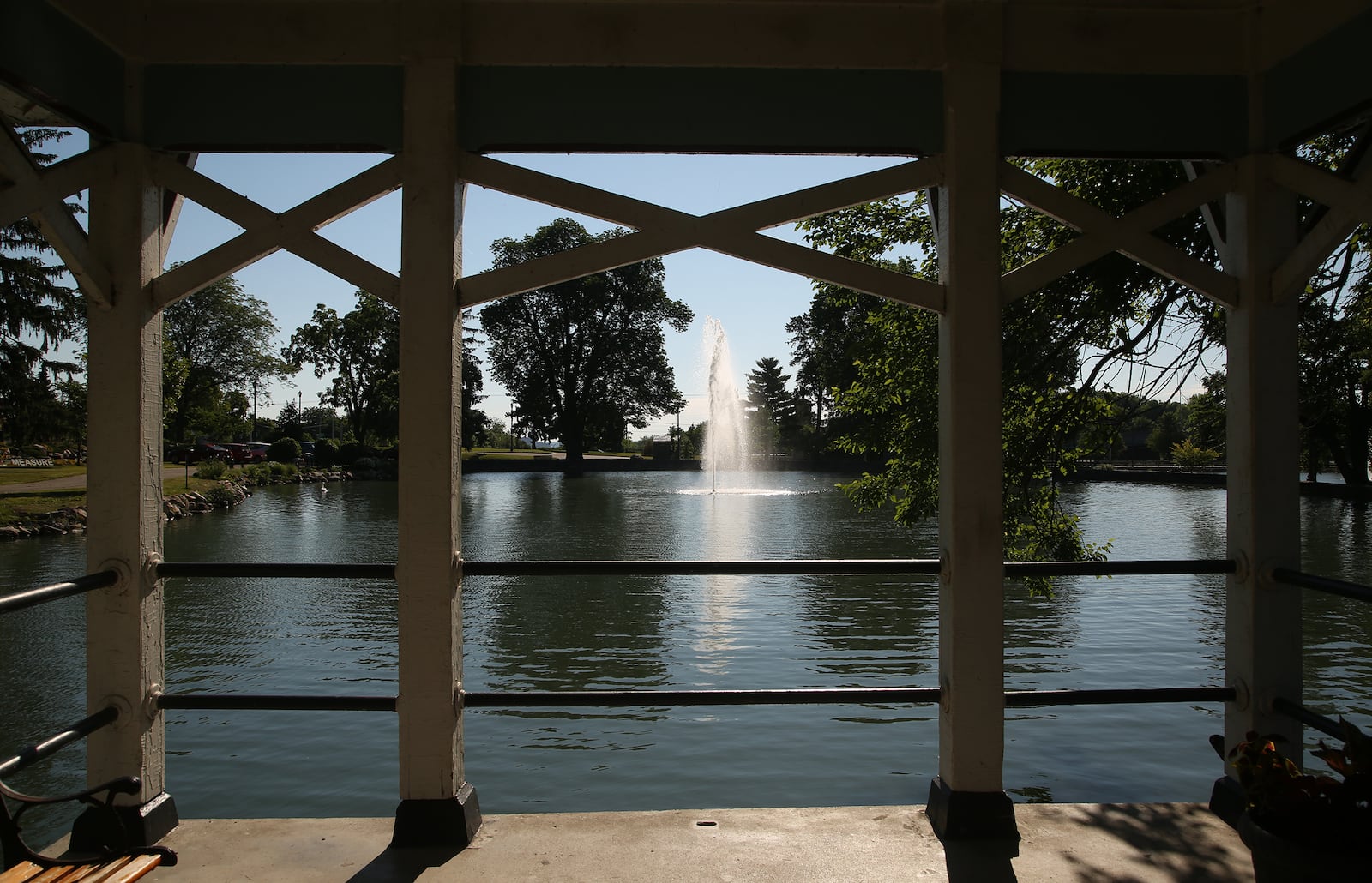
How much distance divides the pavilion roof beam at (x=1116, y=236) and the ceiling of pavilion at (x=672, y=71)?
17 centimetres

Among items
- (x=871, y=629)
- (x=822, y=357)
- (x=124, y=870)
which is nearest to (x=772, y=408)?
(x=822, y=357)

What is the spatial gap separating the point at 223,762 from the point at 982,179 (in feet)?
19.6

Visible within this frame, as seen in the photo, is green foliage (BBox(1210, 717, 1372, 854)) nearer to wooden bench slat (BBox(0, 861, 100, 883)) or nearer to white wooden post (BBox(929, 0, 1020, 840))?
white wooden post (BBox(929, 0, 1020, 840))

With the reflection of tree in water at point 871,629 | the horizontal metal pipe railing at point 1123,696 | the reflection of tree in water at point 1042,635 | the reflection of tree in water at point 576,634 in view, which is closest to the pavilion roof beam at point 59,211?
the horizontal metal pipe railing at point 1123,696

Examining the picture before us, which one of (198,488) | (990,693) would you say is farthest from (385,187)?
(198,488)

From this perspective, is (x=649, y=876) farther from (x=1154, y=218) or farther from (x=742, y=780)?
(x=742, y=780)

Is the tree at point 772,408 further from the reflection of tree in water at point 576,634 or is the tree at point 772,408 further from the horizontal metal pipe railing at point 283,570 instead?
the horizontal metal pipe railing at point 283,570

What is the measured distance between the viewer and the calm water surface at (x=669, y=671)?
18.7 ft

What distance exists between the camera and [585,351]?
47000 mm

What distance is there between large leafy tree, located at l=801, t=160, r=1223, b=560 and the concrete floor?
3.87 meters

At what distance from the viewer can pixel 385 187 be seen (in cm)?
290

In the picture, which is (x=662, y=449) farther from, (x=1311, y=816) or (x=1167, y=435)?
(x=1311, y=816)

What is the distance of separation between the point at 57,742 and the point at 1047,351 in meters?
6.70

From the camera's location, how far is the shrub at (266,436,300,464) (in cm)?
4216
